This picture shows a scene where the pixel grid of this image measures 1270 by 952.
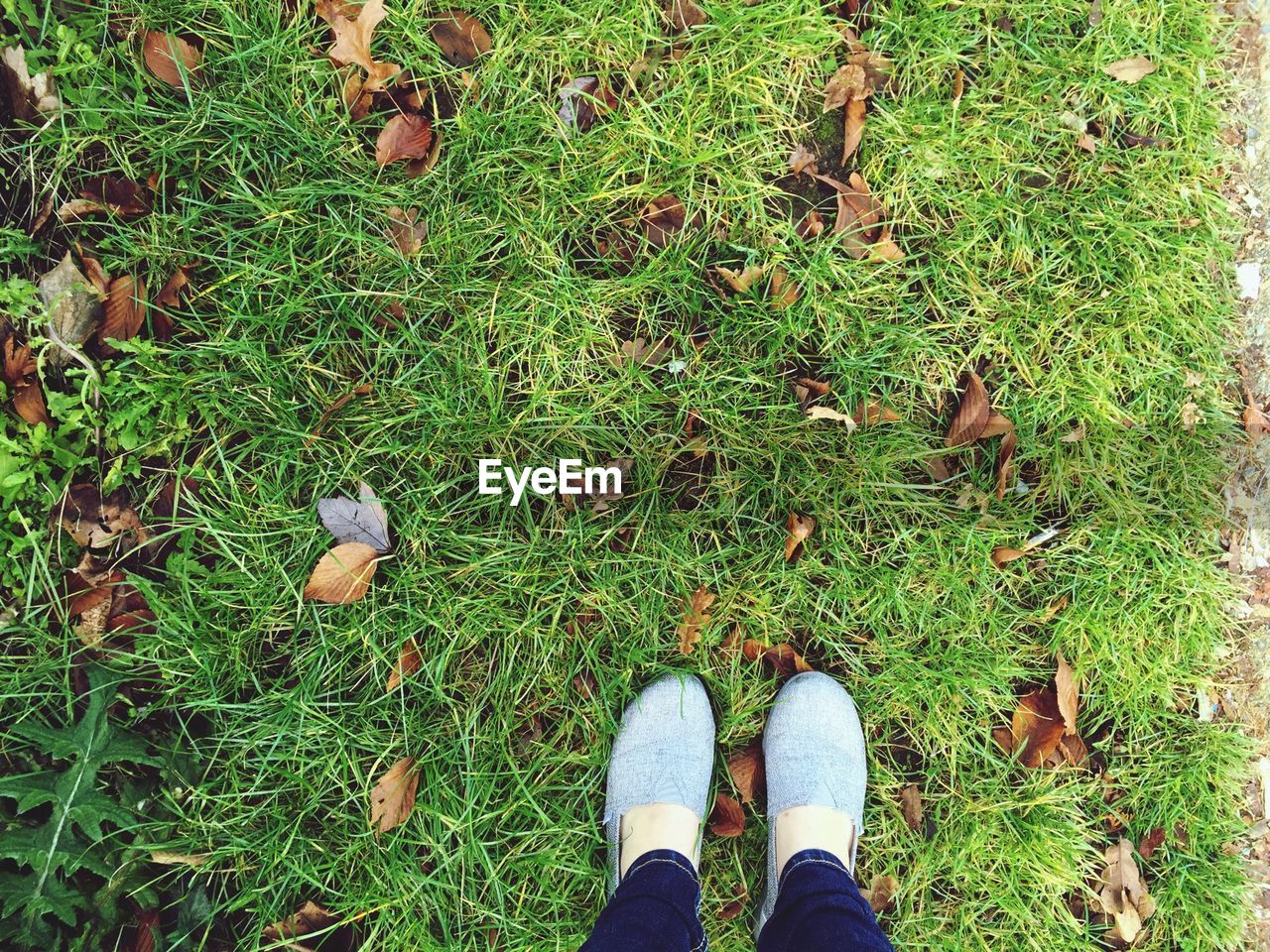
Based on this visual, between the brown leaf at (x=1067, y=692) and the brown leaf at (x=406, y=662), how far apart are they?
5.57 feet

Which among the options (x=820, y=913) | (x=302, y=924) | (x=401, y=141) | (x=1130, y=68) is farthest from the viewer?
(x=1130, y=68)

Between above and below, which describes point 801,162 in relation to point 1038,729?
above

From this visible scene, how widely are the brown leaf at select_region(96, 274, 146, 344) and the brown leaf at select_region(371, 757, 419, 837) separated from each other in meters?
1.30

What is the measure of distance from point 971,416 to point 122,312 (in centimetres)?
225

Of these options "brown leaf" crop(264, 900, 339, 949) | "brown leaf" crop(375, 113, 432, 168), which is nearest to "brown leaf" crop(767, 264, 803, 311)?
"brown leaf" crop(375, 113, 432, 168)

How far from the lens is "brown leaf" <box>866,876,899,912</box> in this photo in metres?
1.87

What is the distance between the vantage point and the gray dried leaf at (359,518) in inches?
71.6

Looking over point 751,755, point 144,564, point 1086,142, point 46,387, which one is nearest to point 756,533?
point 751,755

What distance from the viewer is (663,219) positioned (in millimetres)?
1923

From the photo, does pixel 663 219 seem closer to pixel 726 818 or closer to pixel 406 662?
pixel 406 662

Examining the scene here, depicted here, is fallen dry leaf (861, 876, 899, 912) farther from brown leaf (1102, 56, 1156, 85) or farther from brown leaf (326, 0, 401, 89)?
brown leaf (326, 0, 401, 89)

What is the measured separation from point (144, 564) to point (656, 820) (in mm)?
1466

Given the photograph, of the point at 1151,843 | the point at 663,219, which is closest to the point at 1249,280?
the point at 1151,843

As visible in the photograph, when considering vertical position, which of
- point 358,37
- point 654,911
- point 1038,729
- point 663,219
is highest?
point 358,37
